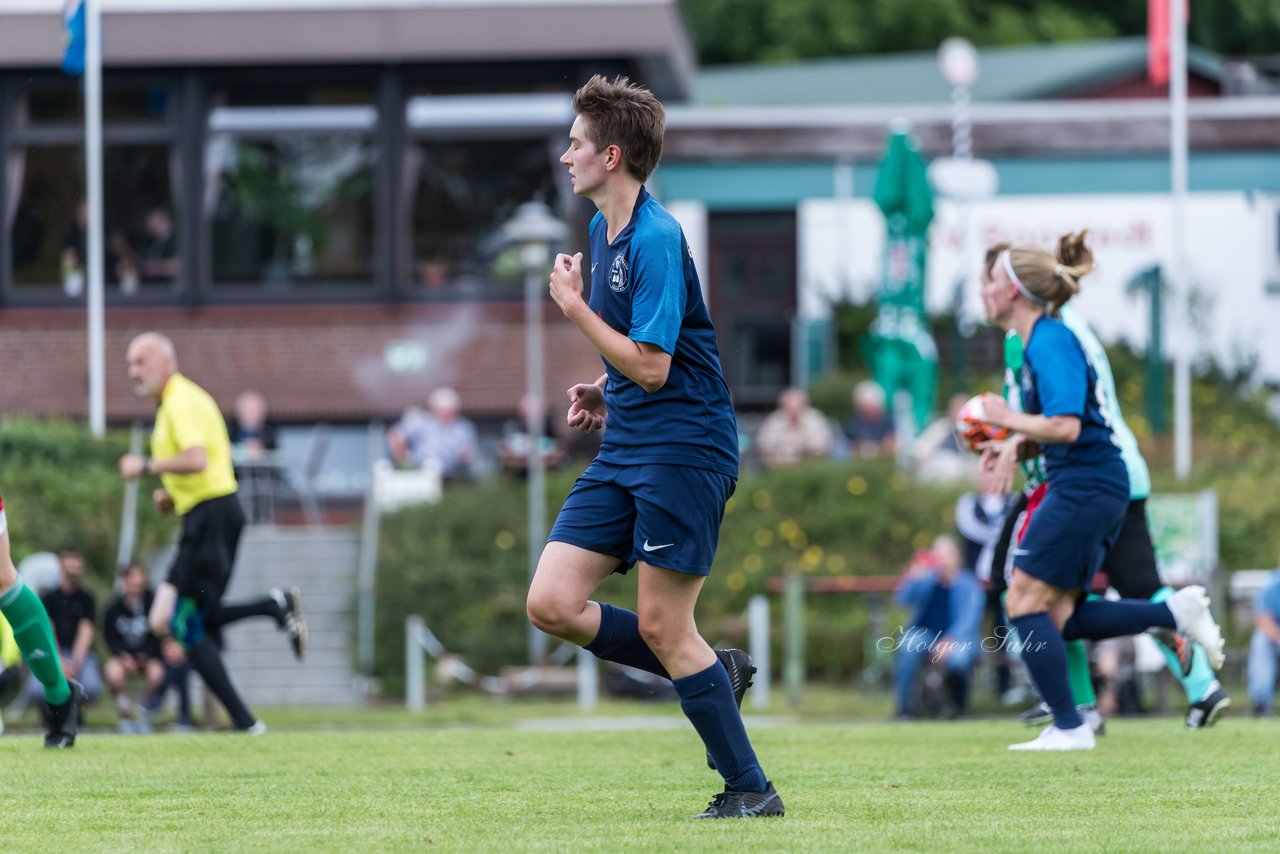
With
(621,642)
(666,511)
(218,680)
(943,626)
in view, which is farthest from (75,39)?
(666,511)

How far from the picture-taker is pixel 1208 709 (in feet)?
30.1

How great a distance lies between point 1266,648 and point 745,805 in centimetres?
1084

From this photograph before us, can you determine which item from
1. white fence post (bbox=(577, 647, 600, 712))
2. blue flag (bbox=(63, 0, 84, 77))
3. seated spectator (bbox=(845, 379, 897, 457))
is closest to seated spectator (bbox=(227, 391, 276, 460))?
blue flag (bbox=(63, 0, 84, 77))

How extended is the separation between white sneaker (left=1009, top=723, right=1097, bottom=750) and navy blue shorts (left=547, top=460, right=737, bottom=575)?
3047mm

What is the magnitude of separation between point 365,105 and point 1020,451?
17.3m

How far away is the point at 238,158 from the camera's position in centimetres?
2497

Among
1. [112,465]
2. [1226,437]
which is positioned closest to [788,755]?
[112,465]

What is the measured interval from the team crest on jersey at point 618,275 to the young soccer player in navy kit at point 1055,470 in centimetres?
272

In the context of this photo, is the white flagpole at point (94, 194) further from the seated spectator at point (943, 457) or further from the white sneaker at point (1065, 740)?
the white sneaker at point (1065, 740)

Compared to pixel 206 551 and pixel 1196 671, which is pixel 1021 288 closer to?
pixel 1196 671

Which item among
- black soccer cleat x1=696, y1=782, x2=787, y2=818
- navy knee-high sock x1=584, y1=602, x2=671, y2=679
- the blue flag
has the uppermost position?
the blue flag

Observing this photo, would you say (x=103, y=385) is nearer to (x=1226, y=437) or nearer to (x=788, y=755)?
(x=1226, y=437)

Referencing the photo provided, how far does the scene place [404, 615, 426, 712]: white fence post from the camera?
62.3 ft

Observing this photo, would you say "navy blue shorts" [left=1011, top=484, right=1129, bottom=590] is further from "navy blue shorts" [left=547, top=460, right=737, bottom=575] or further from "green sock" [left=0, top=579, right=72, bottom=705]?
"green sock" [left=0, top=579, right=72, bottom=705]
